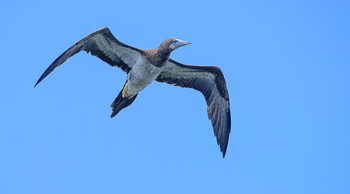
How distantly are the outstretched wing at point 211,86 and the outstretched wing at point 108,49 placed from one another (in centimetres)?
119

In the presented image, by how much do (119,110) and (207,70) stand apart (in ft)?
8.83

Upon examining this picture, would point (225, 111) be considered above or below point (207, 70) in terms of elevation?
below

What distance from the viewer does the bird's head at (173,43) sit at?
1351cm

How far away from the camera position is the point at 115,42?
46.2 feet

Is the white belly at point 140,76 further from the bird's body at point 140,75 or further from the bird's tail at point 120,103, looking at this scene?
the bird's tail at point 120,103

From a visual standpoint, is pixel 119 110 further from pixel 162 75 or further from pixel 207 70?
pixel 207 70

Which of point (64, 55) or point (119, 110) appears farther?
point (119, 110)

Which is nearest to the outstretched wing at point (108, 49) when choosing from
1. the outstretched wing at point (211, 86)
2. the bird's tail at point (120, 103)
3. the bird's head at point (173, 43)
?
the bird's tail at point (120, 103)

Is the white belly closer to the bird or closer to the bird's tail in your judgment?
the bird

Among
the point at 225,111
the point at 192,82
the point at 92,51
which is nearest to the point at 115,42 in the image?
the point at 92,51

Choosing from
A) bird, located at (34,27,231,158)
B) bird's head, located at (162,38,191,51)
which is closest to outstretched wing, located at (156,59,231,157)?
bird, located at (34,27,231,158)

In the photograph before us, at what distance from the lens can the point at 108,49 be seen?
1434 cm

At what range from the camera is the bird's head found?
44.3 ft

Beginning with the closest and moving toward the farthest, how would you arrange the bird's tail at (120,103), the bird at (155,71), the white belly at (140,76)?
the bird at (155,71)
the white belly at (140,76)
the bird's tail at (120,103)
